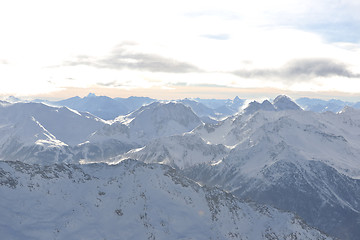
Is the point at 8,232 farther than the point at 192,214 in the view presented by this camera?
No

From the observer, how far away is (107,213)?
568ft

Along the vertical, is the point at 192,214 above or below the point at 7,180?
below

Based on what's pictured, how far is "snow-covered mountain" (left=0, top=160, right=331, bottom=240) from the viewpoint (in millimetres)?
152875

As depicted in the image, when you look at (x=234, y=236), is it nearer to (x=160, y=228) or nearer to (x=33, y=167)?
(x=160, y=228)

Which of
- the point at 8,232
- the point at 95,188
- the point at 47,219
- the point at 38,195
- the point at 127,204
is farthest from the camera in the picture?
the point at 95,188

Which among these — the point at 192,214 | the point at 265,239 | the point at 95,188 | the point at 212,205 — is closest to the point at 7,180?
the point at 95,188

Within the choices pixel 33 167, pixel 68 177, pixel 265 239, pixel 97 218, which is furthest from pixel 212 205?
pixel 33 167

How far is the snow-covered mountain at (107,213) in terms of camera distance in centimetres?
15288

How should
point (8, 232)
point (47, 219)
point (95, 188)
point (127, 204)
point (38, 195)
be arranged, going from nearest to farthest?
point (8, 232) < point (47, 219) < point (38, 195) < point (127, 204) < point (95, 188)

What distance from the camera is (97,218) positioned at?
167875 mm

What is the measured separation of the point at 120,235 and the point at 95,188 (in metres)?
40.0

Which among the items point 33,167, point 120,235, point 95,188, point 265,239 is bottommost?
point 265,239

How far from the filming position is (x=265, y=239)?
18512 centimetres

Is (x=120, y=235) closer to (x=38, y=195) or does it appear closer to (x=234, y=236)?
(x=38, y=195)
